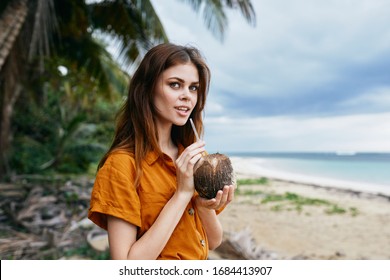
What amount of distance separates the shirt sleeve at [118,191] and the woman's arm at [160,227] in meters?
0.04

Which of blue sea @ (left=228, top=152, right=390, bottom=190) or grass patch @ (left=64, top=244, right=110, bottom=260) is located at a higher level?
blue sea @ (left=228, top=152, right=390, bottom=190)

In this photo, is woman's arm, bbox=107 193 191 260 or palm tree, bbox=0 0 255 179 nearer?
woman's arm, bbox=107 193 191 260

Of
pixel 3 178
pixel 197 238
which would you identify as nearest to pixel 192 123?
pixel 197 238

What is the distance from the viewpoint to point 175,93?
1.27 m

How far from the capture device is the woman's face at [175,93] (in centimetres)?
127

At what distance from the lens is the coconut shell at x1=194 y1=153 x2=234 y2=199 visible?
46.8 inches

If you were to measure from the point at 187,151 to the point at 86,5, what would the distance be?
20.8 feet

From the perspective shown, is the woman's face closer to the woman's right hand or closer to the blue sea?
the woman's right hand

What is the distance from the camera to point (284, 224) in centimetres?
716

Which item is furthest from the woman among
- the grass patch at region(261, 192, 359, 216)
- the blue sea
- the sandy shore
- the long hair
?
the blue sea

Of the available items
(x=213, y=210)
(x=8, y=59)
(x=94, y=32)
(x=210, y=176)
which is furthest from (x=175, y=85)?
(x=94, y=32)

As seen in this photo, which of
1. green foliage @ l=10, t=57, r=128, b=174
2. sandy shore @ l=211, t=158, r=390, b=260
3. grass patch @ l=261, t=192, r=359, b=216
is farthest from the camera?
green foliage @ l=10, t=57, r=128, b=174

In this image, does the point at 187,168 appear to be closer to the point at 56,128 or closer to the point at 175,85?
the point at 175,85

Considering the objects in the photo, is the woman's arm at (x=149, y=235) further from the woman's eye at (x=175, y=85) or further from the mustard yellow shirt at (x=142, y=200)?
the woman's eye at (x=175, y=85)
